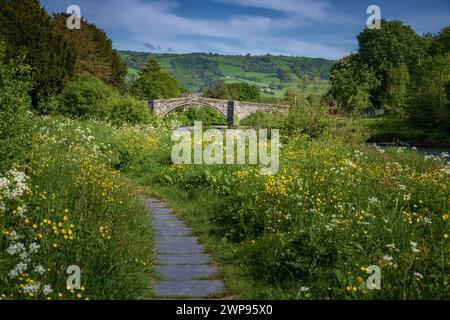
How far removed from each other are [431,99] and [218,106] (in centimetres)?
2919

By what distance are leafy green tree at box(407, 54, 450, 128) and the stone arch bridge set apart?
17093 mm

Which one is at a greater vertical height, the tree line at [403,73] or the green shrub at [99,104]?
the tree line at [403,73]

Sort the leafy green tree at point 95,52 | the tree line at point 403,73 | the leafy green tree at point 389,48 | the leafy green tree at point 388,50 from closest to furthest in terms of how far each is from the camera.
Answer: the tree line at point 403,73 < the leafy green tree at point 95,52 < the leafy green tree at point 388,50 < the leafy green tree at point 389,48

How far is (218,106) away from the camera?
6216cm

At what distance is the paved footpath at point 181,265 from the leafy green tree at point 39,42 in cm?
2491

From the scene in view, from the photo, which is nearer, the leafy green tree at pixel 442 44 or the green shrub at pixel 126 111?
the green shrub at pixel 126 111

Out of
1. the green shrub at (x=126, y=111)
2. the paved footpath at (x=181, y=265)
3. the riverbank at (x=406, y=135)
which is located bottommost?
the paved footpath at (x=181, y=265)

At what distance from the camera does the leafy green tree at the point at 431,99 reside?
3856 cm

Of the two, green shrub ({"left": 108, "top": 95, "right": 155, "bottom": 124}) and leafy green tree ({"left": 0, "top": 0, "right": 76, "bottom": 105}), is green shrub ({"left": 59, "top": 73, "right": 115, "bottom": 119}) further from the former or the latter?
leafy green tree ({"left": 0, "top": 0, "right": 76, "bottom": 105})

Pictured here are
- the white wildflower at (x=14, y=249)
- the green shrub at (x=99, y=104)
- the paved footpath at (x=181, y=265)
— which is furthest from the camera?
the green shrub at (x=99, y=104)

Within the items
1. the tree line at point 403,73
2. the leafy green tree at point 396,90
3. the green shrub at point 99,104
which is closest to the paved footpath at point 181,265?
the green shrub at point 99,104

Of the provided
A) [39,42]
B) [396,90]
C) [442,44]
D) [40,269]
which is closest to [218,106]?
[396,90]

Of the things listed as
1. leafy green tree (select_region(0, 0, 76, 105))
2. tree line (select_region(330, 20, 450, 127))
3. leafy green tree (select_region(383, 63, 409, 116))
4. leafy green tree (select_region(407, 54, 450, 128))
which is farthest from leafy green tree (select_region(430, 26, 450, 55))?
leafy green tree (select_region(0, 0, 76, 105))

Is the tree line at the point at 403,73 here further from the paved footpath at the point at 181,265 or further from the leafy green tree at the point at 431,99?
the paved footpath at the point at 181,265
